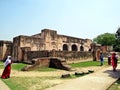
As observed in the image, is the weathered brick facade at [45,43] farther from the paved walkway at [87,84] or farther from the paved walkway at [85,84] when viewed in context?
the paved walkway at [87,84]

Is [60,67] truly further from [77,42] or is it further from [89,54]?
[77,42]

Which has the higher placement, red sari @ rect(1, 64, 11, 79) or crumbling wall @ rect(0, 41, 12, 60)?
crumbling wall @ rect(0, 41, 12, 60)

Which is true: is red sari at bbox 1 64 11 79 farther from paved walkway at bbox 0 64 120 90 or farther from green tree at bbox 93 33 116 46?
green tree at bbox 93 33 116 46

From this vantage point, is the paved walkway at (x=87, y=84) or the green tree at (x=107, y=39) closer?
the paved walkway at (x=87, y=84)

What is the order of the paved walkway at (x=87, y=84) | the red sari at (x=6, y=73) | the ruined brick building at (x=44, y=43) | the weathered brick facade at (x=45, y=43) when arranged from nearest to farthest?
the paved walkway at (x=87, y=84), the red sari at (x=6, y=73), the weathered brick facade at (x=45, y=43), the ruined brick building at (x=44, y=43)

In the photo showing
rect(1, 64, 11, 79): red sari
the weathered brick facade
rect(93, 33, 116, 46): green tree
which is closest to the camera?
rect(1, 64, 11, 79): red sari

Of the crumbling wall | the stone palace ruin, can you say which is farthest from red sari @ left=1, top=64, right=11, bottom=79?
the crumbling wall

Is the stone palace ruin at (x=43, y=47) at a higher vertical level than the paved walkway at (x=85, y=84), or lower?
higher

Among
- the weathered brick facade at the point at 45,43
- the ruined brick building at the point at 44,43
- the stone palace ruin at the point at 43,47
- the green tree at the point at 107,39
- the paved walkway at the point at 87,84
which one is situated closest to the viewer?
the paved walkway at the point at 87,84

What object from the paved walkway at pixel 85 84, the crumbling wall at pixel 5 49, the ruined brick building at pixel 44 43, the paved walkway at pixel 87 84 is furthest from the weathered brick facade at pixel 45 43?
the paved walkway at pixel 87 84

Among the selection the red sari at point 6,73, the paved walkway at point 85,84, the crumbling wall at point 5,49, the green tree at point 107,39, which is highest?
the green tree at point 107,39

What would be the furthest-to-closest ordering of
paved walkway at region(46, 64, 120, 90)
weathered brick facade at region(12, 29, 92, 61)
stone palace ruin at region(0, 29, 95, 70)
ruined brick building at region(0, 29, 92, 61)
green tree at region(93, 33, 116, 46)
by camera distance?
green tree at region(93, 33, 116, 46)
ruined brick building at region(0, 29, 92, 61)
weathered brick facade at region(12, 29, 92, 61)
stone palace ruin at region(0, 29, 95, 70)
paved walkway at region(46, 64, 120, 90)

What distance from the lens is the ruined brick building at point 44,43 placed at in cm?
2515

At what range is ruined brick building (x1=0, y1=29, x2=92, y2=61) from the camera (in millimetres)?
25150
